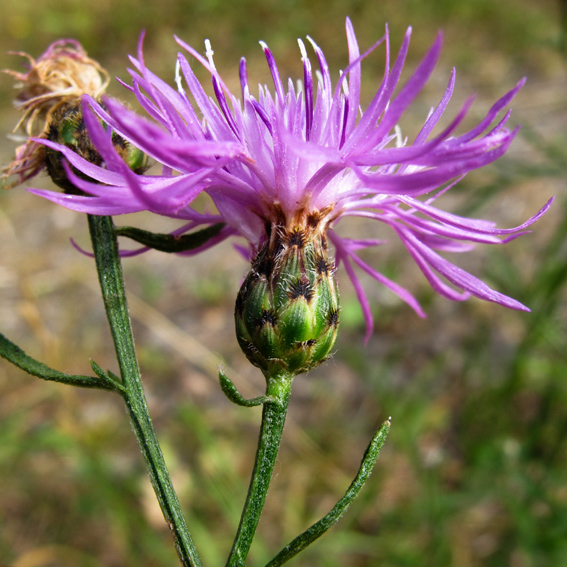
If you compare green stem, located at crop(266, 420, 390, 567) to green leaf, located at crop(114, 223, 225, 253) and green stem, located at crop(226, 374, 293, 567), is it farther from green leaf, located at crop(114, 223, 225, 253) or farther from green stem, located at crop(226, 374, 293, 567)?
green leaf, located at crop(114, 223, 225, 253)

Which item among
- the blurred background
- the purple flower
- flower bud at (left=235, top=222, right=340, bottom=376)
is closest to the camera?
the purple flower

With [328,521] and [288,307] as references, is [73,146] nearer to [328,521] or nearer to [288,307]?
[288,307]

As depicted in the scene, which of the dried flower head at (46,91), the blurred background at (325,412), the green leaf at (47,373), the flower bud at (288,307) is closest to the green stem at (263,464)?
the flower bud at (288,307)

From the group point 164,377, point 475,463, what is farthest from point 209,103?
point 164,377

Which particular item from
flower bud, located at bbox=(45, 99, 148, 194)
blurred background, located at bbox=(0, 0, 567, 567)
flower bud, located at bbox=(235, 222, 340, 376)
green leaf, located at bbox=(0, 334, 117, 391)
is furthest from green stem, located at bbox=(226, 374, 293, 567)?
blurred background, located at bbox=(0, 0, 567, 567)

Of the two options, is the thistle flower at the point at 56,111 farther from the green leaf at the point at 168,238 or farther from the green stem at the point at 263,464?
the green stem at the point at 263,464

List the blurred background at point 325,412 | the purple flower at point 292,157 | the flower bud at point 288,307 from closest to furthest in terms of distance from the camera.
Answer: the purple flower at point 292,157 < the flower bud at point 288,307 < the blurred background at point 325,412

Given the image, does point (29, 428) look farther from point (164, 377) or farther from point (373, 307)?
point (373, 307)
